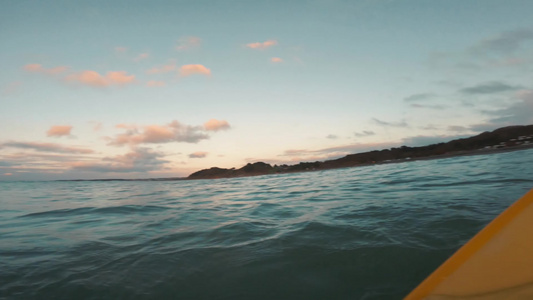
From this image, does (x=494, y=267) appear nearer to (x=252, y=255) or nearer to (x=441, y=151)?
(x=252, y=255)

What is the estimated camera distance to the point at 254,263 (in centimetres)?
246

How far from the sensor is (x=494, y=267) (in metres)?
1.07

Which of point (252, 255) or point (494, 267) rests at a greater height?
point (494, 267)

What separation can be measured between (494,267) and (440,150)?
39.7m

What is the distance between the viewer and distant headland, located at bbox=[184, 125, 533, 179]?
26.8 metres

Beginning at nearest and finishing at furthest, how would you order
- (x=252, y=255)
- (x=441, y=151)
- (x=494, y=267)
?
(x=494, y=267) → (x=252, y=255) → (x=441, y=151)

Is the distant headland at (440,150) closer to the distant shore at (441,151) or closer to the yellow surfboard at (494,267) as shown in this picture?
the distant shore at (441,151)

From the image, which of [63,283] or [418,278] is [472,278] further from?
[63,283]

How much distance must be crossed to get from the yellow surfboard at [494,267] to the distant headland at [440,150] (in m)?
29.8

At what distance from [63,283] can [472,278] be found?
9.69 feet

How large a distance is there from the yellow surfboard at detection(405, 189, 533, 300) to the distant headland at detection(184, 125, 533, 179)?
2984cm

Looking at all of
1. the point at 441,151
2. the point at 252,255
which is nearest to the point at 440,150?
the point at 441,151

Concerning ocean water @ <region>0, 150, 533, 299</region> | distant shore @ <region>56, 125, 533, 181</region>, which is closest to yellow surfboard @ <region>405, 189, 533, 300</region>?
ocean water @ <region>0, 150, 533, 299</region>

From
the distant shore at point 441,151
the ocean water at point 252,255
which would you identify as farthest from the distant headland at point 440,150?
the ocean water at point 252,255
